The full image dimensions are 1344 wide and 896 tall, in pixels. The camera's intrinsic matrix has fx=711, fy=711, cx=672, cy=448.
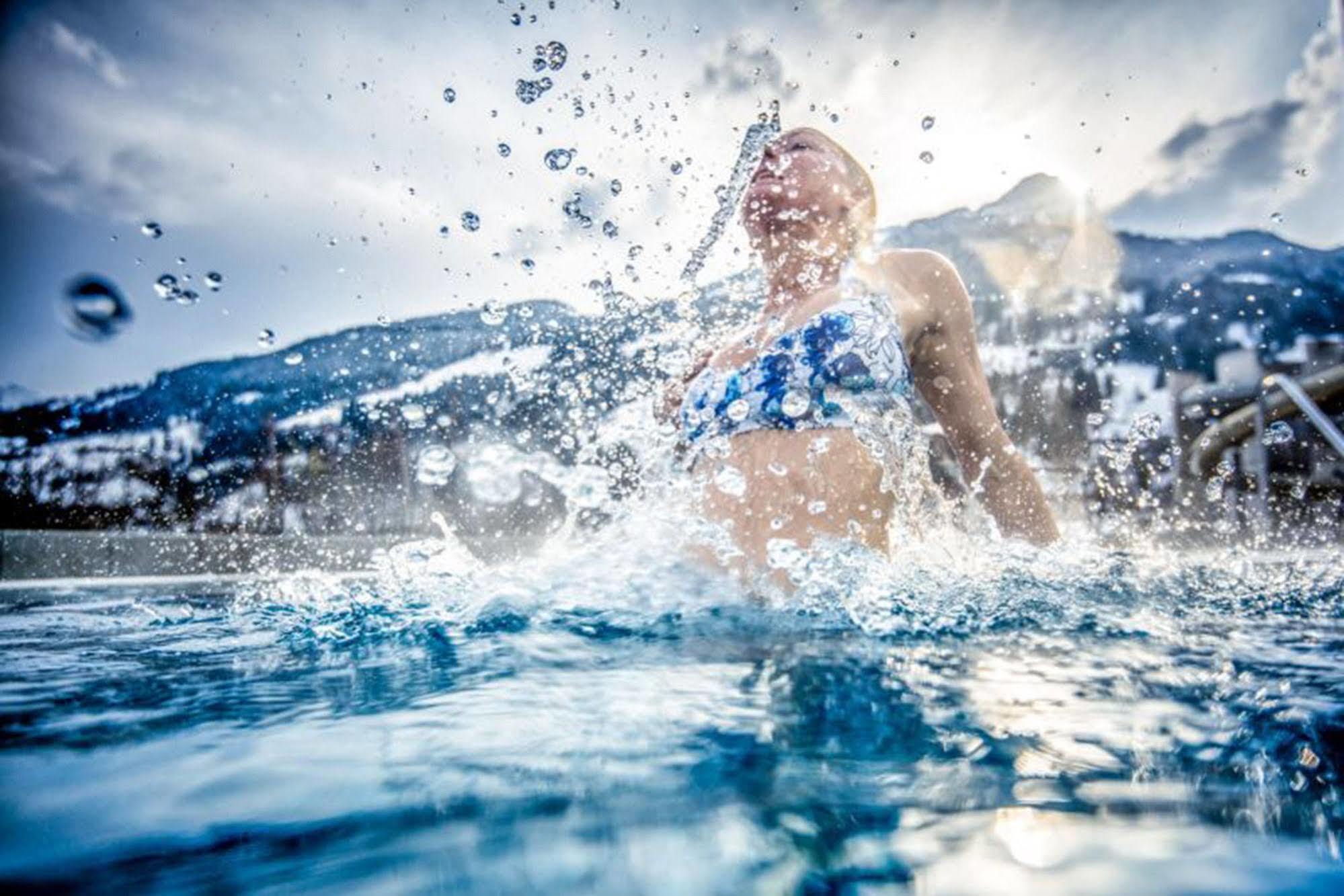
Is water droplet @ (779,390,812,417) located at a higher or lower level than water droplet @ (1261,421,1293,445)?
lower

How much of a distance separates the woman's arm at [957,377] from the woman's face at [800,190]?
0.34 meters

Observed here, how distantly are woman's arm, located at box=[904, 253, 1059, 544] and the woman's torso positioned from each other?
0.23m

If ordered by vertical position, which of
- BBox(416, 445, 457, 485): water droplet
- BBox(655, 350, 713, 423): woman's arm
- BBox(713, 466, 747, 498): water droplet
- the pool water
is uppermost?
BBox(655, 350, 713, 423): woman's arm

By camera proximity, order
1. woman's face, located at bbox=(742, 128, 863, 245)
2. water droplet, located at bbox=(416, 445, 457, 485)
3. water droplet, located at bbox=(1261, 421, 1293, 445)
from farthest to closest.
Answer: water droplet, located at bbox=(1261, 421, 1293, 445) < woman's face, located at bbox=(742, 128, 863, 245) < water droplet, located at bbox=(416, 445, 457, 485)

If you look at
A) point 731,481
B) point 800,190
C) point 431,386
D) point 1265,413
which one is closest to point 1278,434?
point 1265,413

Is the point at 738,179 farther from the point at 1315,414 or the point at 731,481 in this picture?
the point at 1315,414

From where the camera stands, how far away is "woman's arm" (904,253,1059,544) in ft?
7.38

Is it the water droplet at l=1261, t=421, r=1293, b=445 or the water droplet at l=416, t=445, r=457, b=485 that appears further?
the water droplet at l=1261, t=421, r=1293, b=445

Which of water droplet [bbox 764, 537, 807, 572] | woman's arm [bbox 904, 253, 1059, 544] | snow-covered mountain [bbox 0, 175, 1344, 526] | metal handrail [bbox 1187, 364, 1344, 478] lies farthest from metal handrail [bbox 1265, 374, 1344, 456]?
water droplet [bbox 764, 537, 807, 572]

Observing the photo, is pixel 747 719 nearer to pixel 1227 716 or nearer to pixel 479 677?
pixel 479 677

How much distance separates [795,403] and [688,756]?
155cm

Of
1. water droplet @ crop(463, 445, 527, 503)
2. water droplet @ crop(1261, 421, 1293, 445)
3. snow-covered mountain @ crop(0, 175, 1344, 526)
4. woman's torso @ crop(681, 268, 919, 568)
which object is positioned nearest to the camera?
woman's torso @ crop(681, 268, 919, 568)

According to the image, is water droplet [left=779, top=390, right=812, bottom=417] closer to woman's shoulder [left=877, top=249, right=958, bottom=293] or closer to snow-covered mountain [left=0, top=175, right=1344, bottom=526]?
woman's shoulder [left=877, top=249, right=958, bottom=293]

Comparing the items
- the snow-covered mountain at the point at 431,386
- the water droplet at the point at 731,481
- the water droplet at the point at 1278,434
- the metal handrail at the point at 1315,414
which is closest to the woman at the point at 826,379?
the water droplet at the point at 731,481
